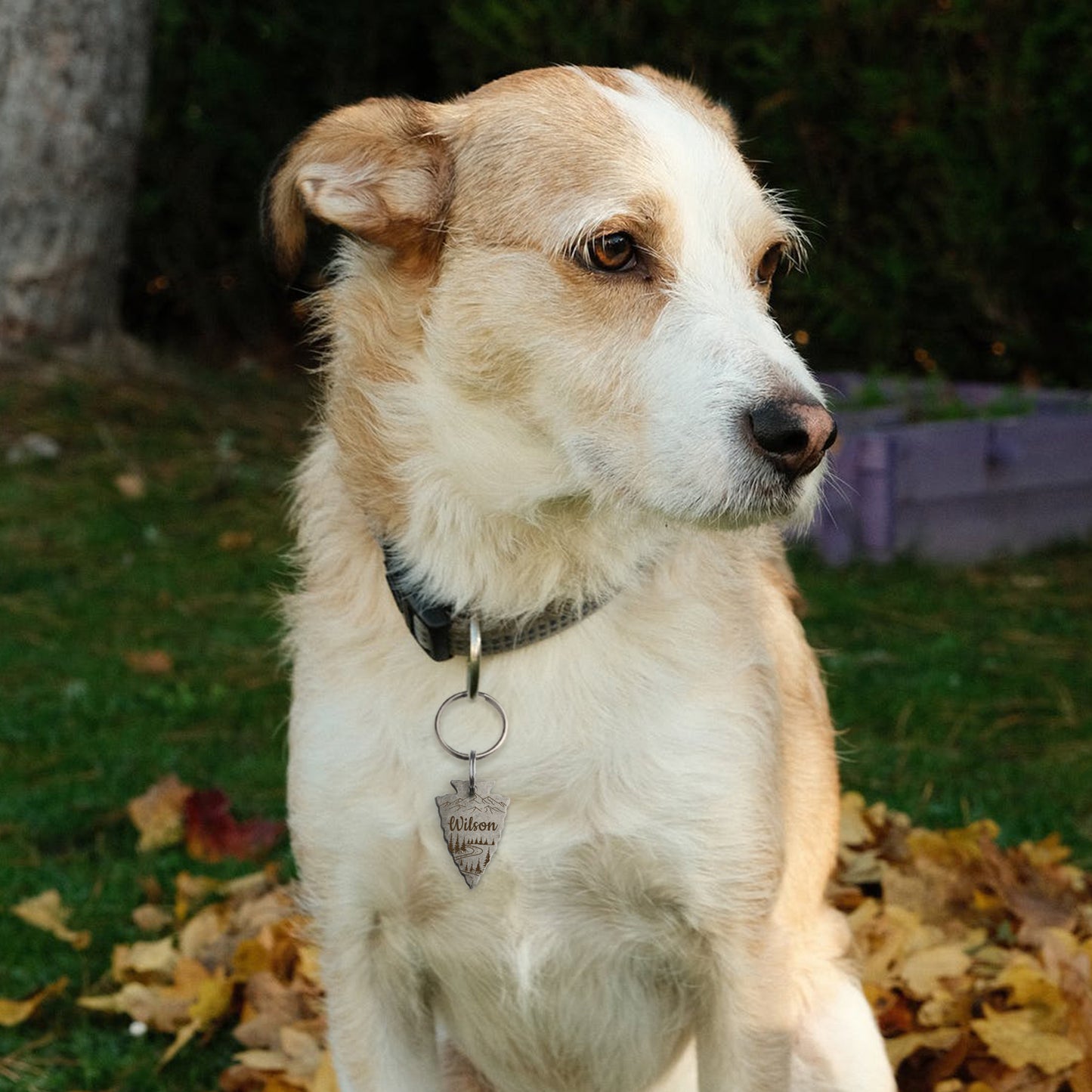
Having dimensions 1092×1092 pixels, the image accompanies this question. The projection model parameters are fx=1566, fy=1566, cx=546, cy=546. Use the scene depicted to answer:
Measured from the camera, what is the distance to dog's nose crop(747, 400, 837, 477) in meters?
2.09

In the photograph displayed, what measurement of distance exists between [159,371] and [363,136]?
20.5 feet

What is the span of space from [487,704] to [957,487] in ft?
14.4

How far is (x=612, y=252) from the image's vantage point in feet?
7.41

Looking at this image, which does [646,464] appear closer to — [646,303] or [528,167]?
[646,303]

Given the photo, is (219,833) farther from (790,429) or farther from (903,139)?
(903,139)

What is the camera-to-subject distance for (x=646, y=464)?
87.6 inches

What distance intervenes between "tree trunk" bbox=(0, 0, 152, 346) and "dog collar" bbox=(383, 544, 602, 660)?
5844mm

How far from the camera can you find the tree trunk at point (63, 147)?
24.4 feet

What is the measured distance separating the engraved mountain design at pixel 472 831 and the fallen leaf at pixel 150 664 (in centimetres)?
328

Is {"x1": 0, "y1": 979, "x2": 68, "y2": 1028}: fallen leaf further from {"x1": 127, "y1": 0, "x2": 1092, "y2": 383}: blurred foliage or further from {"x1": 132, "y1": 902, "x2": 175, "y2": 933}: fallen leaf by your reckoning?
{"x1": 127, "y1": 0, "x2": 1092, "y2": 383}: blurred foliage

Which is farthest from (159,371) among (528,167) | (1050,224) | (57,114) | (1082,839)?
(528,167)

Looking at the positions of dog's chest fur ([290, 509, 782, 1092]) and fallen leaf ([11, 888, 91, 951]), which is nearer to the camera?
dog's chest fur ([290, 509, 782, 1092])

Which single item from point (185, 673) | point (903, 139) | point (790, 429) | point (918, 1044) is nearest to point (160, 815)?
point (185, 673)

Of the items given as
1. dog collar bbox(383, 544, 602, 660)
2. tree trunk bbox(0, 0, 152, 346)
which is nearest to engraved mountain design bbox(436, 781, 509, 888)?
dog collar bbox(383, 544, 602, 660)
